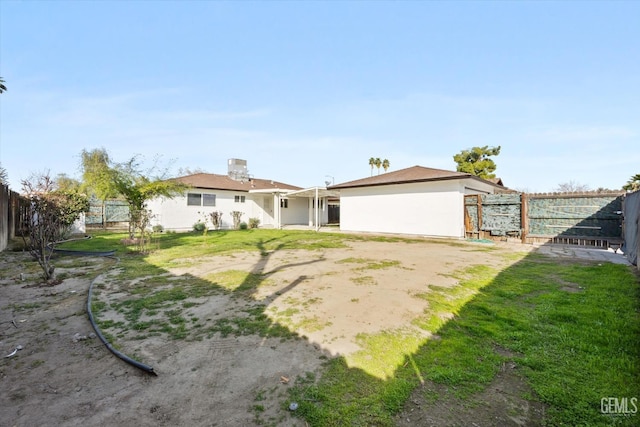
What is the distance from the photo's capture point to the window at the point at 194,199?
1934cm

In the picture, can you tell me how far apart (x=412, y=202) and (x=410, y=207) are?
12.4 inches

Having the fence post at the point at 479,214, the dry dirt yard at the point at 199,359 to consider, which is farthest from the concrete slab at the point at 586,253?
the dry dirt yard at the point at 199,359

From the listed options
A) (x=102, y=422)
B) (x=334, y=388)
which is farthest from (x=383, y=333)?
(x=102, y=422)

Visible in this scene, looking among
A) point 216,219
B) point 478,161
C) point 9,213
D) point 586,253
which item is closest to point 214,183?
point 216,219

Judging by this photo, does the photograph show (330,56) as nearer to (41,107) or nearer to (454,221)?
(454,221)

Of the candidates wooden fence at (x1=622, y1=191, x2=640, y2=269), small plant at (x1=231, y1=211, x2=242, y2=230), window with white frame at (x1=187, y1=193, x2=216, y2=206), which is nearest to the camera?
wooden fence at (x1=622, y1=191, x2=640, y2=269)

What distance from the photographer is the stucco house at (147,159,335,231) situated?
18750 mm

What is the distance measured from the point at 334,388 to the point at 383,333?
129cm

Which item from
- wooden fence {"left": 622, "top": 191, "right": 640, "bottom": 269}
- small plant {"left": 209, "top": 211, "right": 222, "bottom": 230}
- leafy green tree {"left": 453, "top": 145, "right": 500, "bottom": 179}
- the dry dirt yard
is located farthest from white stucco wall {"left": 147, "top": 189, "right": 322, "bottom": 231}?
wooden fence {"left": 622, "top": 191, "right": 640, "bottom": 269}

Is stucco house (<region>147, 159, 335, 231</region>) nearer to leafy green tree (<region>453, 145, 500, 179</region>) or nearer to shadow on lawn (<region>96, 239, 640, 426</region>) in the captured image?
shadow on lawn (<region>96, 239, 640, 426</region>)

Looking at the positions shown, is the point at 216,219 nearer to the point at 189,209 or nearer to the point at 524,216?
Answer: the point at 189,209

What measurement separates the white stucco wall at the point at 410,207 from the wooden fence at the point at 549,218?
2.50ft

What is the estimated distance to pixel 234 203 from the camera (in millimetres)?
21938

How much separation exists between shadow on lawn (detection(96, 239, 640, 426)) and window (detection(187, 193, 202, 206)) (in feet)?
51.7
